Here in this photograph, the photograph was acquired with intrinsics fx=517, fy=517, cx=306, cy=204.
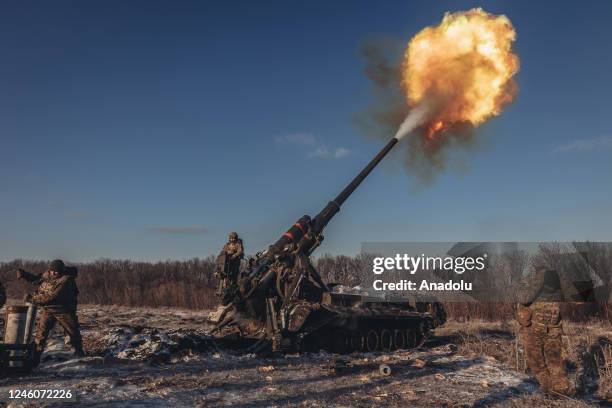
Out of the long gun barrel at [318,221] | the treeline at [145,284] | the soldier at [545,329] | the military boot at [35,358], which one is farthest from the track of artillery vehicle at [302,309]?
the treeline at [145,284]

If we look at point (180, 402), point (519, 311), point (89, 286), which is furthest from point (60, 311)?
point (89, 286)

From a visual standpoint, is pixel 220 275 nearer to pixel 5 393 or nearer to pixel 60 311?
pixel 60 311

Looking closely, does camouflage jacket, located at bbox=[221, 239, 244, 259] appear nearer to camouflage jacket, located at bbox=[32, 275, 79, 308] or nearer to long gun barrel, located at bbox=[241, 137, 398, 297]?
long gun barrel, located at bbox=[241, 137, 398, 297]

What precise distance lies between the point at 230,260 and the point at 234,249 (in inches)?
14.5

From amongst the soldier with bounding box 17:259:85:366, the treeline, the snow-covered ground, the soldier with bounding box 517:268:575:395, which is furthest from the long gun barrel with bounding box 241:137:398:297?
the treeline

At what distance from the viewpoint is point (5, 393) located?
24.8 feet

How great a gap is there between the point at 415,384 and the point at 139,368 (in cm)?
527

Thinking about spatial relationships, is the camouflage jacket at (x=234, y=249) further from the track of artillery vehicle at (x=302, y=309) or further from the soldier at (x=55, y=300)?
the soldier at (x=55, y=300)

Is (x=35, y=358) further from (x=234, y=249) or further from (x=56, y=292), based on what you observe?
(x=234, y=249)

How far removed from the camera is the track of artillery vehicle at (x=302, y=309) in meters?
12.6

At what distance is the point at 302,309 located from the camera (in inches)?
493

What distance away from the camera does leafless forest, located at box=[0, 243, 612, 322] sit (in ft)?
78.9

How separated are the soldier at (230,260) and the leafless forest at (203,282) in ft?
26.4

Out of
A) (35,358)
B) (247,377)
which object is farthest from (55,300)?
(247,377)
